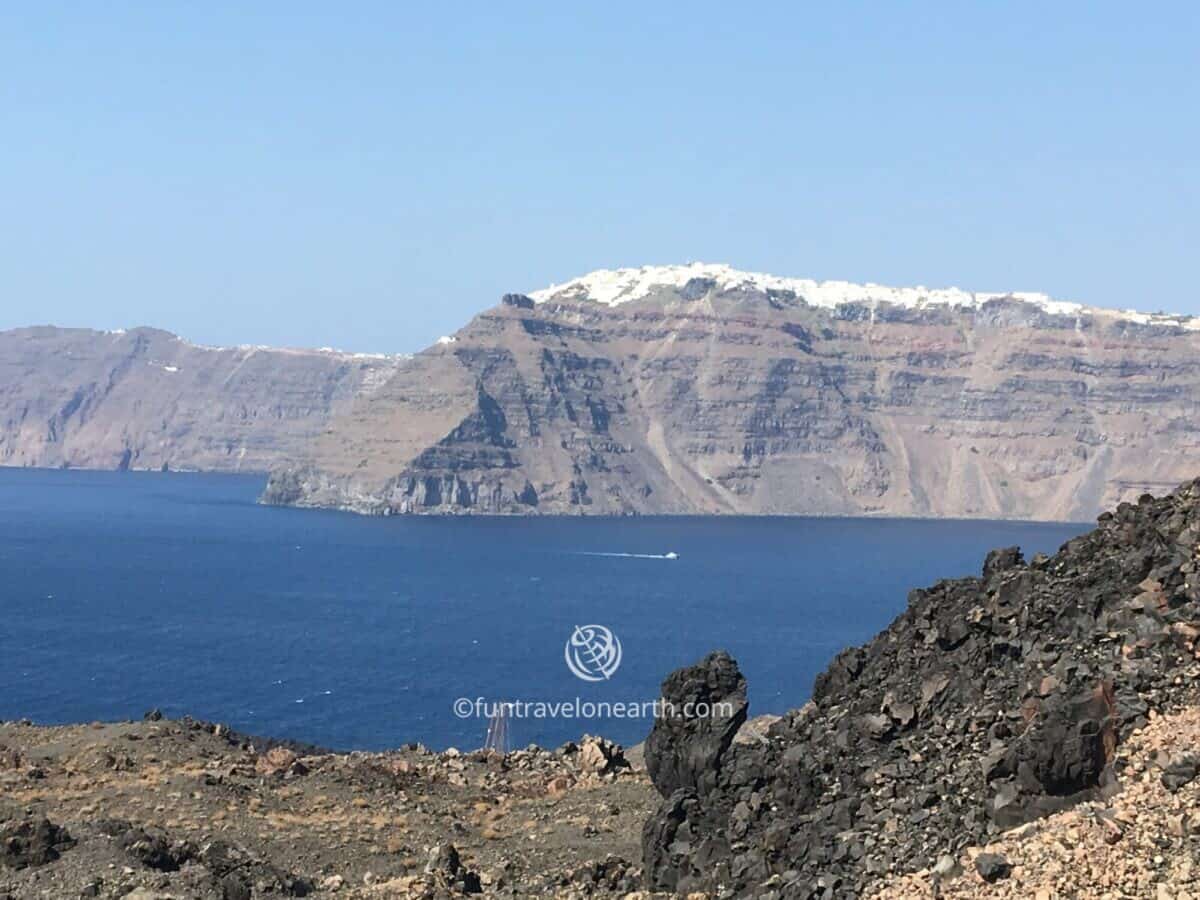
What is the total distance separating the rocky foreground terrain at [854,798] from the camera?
24.1m

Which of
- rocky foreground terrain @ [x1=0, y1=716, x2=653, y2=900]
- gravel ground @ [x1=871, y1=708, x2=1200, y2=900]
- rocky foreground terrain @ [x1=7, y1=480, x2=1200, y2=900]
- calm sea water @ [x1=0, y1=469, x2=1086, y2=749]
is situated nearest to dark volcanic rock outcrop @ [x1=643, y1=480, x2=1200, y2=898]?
rocky foreground terrain @ [x1=7, y1=480, x2=1200, y2=900]

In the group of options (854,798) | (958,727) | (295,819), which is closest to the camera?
(854,798)

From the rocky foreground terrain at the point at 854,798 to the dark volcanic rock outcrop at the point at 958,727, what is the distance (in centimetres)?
4

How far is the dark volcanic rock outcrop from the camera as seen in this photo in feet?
81.7

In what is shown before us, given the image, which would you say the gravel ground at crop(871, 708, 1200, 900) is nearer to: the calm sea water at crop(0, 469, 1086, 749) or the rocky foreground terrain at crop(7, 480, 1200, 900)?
the rocky foreground terrain at crop(7, 480, 1200, 900)

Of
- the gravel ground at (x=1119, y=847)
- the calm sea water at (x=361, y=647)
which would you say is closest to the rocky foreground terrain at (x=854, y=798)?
the gravel ground at (x=1119, y=847)

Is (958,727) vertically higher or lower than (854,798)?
higher

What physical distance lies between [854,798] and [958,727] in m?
2.03

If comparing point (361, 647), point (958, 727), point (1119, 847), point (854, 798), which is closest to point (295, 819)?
point (854, 798)

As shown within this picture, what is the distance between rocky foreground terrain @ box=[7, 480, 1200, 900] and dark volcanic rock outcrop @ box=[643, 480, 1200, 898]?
0.04 meters

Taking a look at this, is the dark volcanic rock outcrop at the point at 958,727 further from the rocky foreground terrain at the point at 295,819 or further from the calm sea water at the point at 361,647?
the calm sea water at the point at 361,647

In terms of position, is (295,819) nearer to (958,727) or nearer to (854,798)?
A: (854,798)

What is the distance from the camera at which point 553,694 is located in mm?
118875

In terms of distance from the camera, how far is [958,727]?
89.4ft
